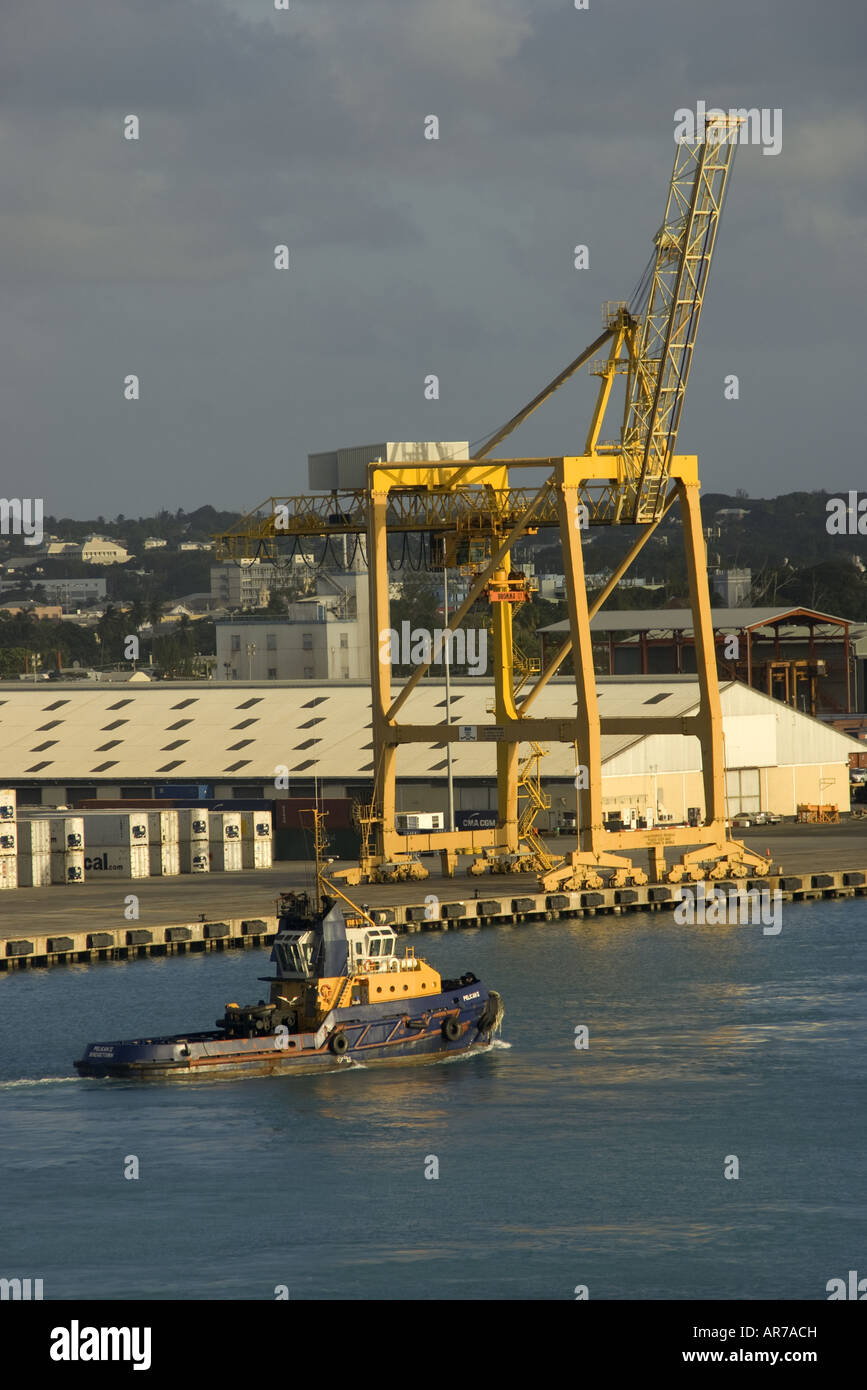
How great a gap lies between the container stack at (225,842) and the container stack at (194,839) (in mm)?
257

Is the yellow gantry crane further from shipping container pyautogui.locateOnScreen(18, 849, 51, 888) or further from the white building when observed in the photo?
the white building

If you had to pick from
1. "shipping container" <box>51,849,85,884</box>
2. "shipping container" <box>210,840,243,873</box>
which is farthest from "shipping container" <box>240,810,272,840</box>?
"shipping container" <box>51,849,85,884</box>

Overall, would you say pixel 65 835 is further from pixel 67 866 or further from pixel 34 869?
pixel 34 869

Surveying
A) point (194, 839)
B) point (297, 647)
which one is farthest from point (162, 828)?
point (297, 647)

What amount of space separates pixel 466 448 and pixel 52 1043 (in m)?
32.4

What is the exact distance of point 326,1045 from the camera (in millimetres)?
47844

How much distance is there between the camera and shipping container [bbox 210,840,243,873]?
8331 centimetres

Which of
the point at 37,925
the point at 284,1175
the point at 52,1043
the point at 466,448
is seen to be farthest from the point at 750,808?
the point at 284,1175

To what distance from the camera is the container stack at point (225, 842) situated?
83.1m

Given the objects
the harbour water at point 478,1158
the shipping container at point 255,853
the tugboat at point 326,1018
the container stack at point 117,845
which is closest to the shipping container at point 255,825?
the shipping container at point 255,853

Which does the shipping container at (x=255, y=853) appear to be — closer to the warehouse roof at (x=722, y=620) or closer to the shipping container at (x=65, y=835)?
the shipping container at (x=65, y=835)

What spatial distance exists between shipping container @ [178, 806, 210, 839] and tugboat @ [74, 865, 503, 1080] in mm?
32646

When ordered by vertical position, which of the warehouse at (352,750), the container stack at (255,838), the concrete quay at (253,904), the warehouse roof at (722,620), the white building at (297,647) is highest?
the white building at (297,647)
